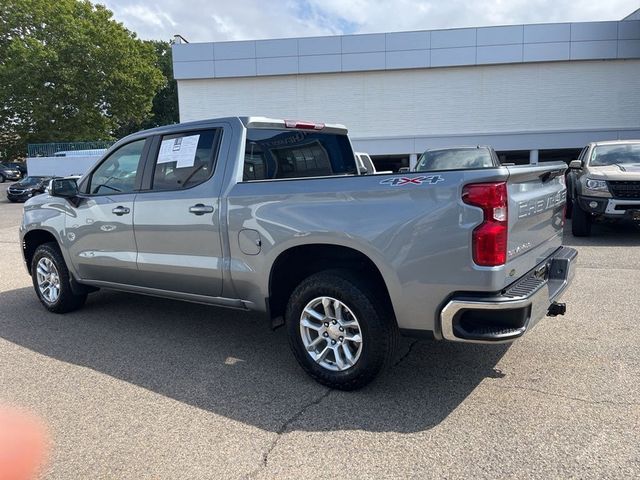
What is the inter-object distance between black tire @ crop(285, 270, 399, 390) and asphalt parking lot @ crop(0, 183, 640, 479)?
0.13m

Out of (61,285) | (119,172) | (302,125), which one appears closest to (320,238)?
(302,125)

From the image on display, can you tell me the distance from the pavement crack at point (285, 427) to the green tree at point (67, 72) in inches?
1566

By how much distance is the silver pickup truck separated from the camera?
298 centimetres

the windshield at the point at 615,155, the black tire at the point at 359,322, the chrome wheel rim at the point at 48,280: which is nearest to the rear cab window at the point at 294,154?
the black tire at the point at 359,322

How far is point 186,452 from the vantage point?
2.85 metres

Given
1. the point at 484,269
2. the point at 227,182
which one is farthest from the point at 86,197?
the point at 484,269

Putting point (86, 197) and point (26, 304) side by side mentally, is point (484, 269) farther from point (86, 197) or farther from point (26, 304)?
point (26, 304)

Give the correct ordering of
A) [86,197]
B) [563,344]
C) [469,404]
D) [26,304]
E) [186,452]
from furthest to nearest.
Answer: [26,304] < [86,197] < [563,344] < [469,404] < [186,452]

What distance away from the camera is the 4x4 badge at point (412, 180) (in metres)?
3.01

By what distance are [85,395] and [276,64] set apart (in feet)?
75.4

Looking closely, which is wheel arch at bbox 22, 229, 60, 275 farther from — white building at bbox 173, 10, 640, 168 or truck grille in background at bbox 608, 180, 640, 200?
white building at bbox 173, 10, 640, 168

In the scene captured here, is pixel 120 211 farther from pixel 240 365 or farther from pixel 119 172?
pixel 240 365

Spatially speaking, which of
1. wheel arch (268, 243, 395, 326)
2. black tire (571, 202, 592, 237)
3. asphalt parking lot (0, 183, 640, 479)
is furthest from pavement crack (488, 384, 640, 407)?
black tire (571, 202, 592, 237)

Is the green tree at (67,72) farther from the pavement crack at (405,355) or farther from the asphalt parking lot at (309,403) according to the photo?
the pavement crack at (405,355)
